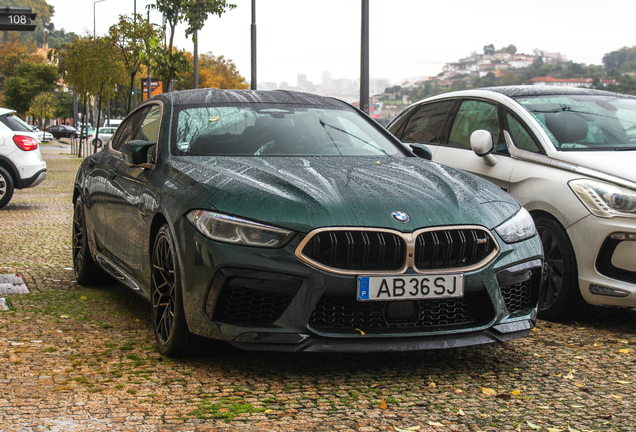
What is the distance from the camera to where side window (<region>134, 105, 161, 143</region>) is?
5.21 metres

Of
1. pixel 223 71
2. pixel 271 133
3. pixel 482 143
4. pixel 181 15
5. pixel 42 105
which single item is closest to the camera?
pixel 271 133

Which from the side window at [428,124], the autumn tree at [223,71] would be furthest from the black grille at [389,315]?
the autumn tree at [223,71]

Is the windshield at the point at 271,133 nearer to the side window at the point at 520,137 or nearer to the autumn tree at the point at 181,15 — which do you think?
the side window at the point at 520,137

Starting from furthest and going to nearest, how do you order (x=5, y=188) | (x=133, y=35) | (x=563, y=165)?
1. (x=133, y=35)
2. (x=5, y=188)
3. (x=563, y=165)

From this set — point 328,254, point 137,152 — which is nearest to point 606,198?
point 328,254

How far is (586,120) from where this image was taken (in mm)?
6230

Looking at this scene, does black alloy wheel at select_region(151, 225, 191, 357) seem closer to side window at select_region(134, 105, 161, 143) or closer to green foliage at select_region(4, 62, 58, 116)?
side window at select_region(134, 105, 161, 143)

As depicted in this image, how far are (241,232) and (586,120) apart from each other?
3587 mm

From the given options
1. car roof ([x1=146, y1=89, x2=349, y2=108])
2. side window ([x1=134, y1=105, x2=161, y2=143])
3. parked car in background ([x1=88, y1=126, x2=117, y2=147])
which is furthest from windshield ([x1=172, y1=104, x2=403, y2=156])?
parked car in background ([x1=88, y1=126, x2=117, y2=147])

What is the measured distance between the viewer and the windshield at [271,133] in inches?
193

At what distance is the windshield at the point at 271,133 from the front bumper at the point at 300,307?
3.38ft

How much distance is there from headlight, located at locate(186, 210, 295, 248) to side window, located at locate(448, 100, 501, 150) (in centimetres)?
326

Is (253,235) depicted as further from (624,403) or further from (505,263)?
(624,403)

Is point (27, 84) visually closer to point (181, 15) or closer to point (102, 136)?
point (102, 136)
